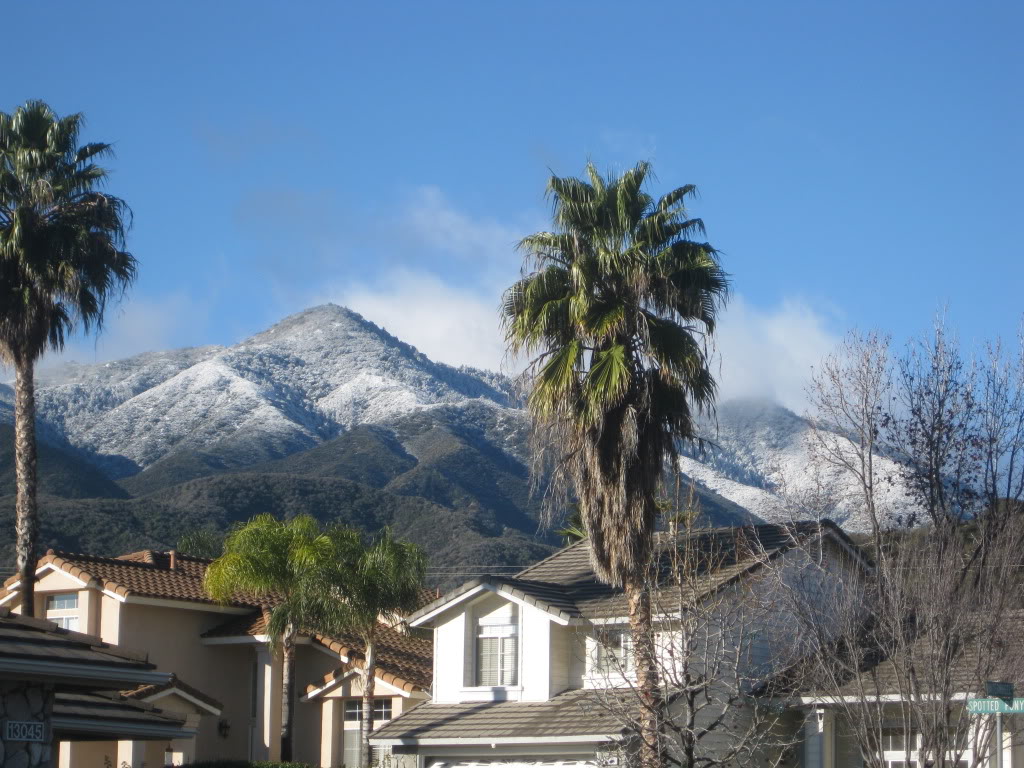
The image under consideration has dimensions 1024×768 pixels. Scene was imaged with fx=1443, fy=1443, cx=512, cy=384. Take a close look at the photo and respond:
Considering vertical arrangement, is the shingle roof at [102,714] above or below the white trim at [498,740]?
above

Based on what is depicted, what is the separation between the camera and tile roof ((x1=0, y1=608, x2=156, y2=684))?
12.9m

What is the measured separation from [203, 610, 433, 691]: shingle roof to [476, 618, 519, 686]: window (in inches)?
180

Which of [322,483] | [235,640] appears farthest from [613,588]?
[322,483]

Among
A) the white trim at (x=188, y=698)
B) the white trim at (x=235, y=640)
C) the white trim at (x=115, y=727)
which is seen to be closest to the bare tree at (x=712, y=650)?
the white trim at (x=115, y=727)

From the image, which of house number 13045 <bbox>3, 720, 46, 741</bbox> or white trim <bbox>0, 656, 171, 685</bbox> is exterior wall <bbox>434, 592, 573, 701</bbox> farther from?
house number 13045 <bbox>3, 720, 46, 741</bbox>

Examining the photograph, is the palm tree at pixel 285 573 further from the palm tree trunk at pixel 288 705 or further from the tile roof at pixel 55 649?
the tile roof at pixel 55 649

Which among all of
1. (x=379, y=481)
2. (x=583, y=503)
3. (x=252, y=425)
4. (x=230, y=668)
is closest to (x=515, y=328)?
(x=583, y=503)

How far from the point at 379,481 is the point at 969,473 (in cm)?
12807

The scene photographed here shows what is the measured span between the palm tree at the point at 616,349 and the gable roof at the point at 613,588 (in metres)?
1.26

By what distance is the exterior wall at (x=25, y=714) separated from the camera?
1290 cm

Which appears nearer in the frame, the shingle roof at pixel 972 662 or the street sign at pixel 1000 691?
the street sign at pixel 1000 691

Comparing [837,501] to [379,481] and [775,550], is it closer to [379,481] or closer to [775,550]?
[775,550]

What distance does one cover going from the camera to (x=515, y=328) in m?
27.3

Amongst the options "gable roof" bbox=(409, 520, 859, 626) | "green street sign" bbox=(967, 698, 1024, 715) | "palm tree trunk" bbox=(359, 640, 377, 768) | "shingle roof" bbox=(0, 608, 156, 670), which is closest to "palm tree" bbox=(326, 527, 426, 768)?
"palm tree trunk" bbox=(359, 640, 377, 768)
